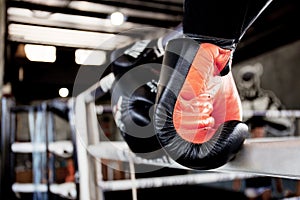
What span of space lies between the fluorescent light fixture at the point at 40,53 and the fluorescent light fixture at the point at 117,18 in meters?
0.91

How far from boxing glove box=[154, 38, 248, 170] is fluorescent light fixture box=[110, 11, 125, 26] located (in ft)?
13.8

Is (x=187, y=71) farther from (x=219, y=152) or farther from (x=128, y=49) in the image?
(x=128, y=49)

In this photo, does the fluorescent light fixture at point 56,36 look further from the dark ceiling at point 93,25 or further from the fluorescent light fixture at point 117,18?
the fluorescent light fixture at point 117,18

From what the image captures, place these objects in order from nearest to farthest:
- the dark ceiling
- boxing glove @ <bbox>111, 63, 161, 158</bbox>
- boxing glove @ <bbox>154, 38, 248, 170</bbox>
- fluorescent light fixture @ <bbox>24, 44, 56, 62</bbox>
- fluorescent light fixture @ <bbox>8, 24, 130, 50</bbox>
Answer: boxing glove @ <bbox>154, 38, 248, 170</bbox>
boxing glove @ <bbox>111, 63, 161, 158</bbox>
the dark ceiling
fluorescent light fixture @ <bbox>8, 24, 130, 50</bbox>
fluorescent light fixture @ <bbox>24, 44, 56, 62</bbox>

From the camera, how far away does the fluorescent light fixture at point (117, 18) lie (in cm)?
473

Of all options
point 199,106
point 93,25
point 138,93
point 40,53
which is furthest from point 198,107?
point 40,53

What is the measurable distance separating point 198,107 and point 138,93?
35 centimetres

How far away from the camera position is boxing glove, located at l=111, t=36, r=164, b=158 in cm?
95

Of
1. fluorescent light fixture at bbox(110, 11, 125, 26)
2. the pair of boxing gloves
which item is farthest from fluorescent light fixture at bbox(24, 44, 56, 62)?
the pair of boxing gloves

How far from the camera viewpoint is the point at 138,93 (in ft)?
3.22

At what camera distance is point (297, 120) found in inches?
155

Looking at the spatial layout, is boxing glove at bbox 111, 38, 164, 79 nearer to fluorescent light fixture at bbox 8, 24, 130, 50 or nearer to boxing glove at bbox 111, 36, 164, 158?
boxing glove at bbox 111, 36, 164, 158

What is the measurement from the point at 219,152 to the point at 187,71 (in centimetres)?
15

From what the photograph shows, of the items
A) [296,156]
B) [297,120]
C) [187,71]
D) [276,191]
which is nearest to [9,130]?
[187,71]
